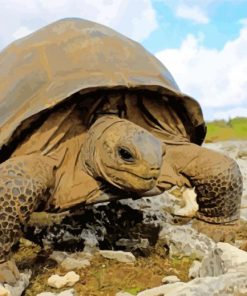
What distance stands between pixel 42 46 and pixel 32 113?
2.43 ft

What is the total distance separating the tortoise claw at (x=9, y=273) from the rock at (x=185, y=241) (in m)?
1.17

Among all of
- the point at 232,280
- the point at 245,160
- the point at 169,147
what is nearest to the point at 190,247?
the point at 169,147

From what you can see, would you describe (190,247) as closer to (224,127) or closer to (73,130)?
(73,130)

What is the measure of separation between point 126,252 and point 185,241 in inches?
19.1

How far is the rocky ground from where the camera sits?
372 cm

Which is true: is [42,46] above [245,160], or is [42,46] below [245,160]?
above

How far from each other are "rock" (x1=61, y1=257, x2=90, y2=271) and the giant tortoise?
349 millimetres

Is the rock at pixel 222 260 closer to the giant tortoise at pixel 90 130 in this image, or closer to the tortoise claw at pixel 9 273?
the giant tortoise at pixel 90 130

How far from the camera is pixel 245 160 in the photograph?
8562 millimetres

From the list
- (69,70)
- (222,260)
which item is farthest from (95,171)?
(222,260)

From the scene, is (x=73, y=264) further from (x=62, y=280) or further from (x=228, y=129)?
(x=228, y=129)

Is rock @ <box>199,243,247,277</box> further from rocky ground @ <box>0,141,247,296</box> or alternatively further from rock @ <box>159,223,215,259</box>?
rock @ <box>159,223,215,259</box>

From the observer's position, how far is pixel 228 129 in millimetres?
14078

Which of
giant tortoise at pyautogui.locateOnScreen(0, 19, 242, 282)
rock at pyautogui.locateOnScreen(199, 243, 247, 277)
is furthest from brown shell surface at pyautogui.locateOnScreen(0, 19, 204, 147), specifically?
rock at pyautogui.locateOnScreen(199, 243, 247, 277)
